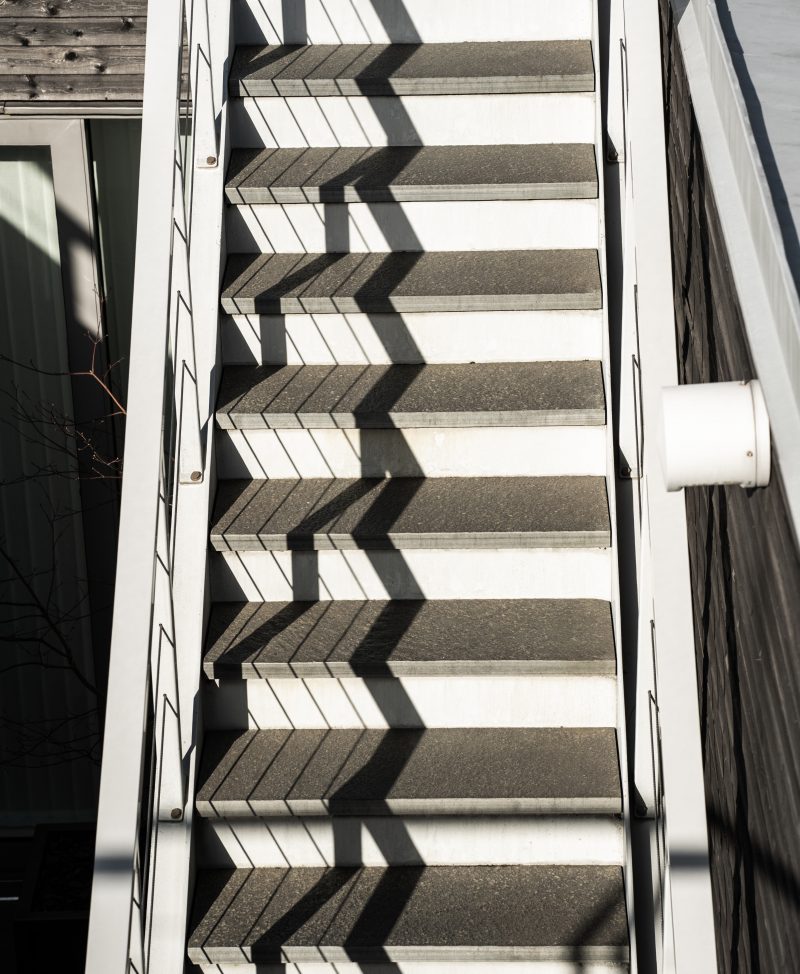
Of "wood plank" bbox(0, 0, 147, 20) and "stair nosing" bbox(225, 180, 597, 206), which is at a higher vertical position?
"wood plank" bbox(0, 0, 147, 20)

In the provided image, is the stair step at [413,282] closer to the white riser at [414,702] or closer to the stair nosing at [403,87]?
the stair nosing at [403,87]

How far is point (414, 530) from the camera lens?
2.45 metres

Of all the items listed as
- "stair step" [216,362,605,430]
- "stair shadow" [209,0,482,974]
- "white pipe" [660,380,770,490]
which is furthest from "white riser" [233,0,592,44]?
"white pipe" [660,380,770,490]

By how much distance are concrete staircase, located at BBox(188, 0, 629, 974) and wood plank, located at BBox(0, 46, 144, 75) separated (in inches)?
32.2

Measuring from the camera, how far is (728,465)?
141 cm

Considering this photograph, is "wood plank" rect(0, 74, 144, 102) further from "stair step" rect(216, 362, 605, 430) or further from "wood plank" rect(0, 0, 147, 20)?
"stair step" rect(216, 362, 605, 430)

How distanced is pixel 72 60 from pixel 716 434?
3.04m

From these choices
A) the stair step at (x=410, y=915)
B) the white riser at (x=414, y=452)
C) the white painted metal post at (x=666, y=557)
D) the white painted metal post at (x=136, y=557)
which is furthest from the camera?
the white riser at (x=414, y=452)

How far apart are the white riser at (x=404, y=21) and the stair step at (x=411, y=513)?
1338 millimetres

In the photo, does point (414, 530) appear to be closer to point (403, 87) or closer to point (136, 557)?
point (136, 557)

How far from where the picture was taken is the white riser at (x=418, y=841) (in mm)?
2266

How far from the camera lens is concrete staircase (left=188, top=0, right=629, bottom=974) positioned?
2.24m

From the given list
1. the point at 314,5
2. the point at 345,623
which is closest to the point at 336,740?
the point at 345,623

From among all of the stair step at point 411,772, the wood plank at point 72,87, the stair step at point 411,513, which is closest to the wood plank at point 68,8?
the wood plank at point 72,87
